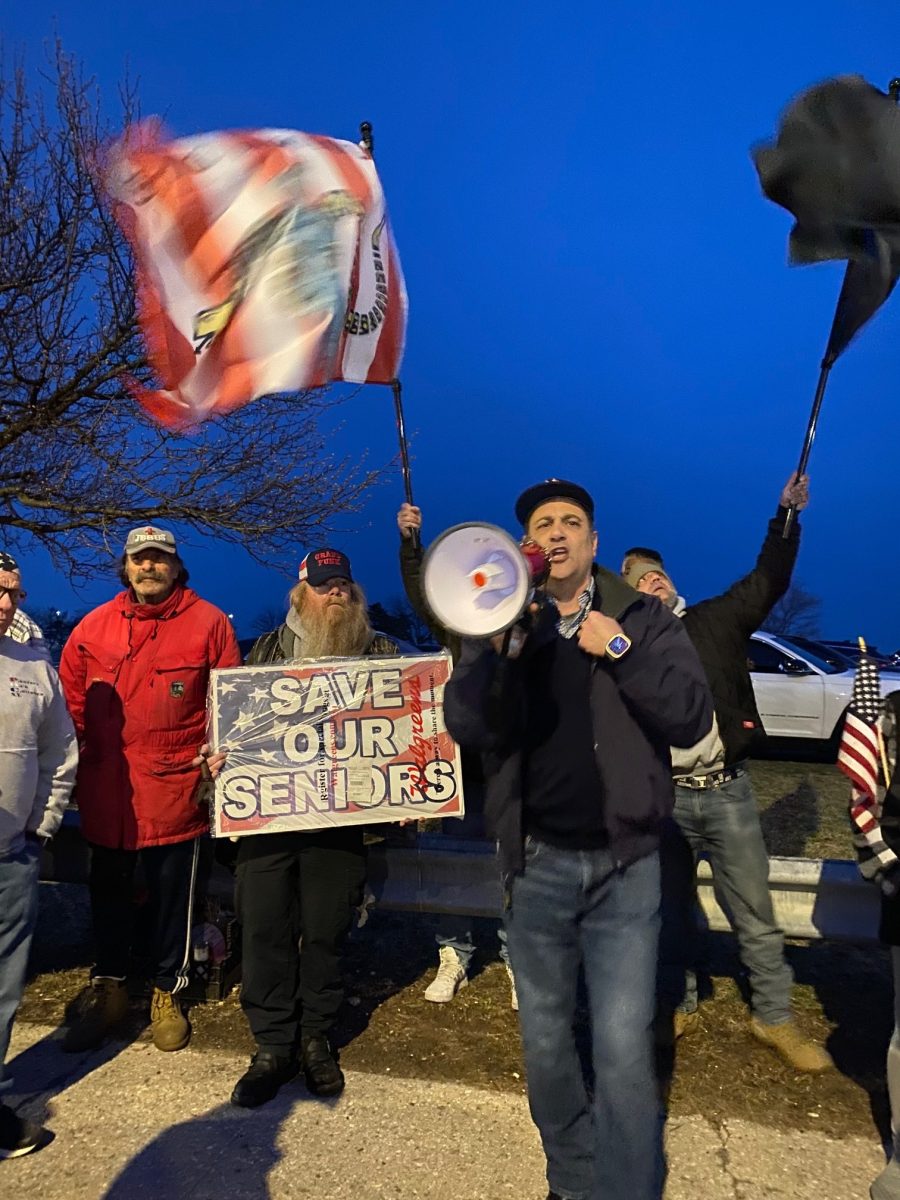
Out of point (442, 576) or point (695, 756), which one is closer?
point (442, 576)

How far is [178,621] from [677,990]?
2.83 m

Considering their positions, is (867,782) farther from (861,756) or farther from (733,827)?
(733,827)

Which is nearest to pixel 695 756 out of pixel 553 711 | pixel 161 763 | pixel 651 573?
pixel 651 573

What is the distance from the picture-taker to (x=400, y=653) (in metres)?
4.11

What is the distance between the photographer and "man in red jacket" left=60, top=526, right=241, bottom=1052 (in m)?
4.04

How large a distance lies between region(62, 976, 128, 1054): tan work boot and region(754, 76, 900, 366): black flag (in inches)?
173

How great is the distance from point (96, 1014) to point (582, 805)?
2711mm

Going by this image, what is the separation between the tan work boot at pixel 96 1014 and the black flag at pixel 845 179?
4391mm

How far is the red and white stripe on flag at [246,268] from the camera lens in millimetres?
4117

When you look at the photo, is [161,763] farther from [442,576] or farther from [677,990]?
[677,990]

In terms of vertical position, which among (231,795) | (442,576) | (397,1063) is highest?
(442,576)

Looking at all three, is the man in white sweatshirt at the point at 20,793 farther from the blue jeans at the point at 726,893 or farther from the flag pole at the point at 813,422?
the flag pole at the point at 813,422

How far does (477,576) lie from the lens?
2.42 m

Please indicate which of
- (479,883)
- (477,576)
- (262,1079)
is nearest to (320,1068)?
(262,1079)
